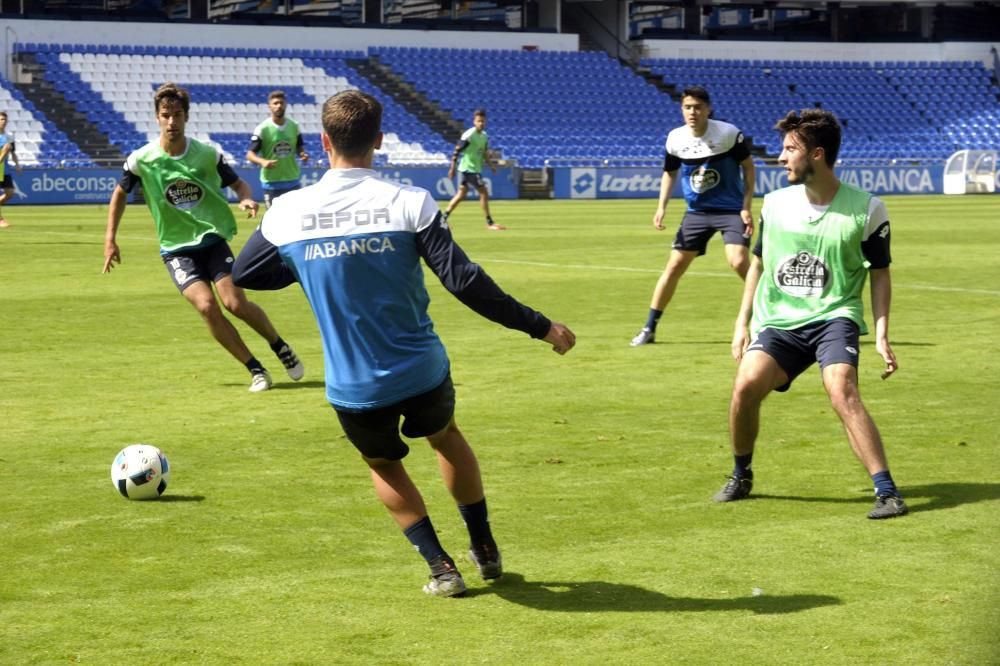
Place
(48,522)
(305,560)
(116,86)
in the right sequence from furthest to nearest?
(116,86) < (48,522) < (305,560)

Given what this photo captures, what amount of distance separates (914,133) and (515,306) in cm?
5840

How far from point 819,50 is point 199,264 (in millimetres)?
57942

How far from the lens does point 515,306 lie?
16.7ft

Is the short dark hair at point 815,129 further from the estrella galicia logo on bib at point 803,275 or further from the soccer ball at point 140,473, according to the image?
the soccer ball at point 140,473

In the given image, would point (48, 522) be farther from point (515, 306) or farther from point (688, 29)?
point (688, 29)

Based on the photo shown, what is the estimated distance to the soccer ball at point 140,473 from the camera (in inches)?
280

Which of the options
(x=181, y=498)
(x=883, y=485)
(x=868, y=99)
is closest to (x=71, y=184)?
(x=181, y=498)

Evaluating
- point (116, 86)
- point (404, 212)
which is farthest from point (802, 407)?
point (116, 86)

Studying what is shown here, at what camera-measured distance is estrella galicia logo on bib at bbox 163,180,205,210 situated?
35.4 feet

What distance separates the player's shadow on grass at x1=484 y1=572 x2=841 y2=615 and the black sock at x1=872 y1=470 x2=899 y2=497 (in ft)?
4.40

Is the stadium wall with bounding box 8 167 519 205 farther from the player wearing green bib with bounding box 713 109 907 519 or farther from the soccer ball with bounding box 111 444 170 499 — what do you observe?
the player wearing green bib with bounding box 713 109 907 519

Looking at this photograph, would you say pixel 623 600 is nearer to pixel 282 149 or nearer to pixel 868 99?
pixel 282 149

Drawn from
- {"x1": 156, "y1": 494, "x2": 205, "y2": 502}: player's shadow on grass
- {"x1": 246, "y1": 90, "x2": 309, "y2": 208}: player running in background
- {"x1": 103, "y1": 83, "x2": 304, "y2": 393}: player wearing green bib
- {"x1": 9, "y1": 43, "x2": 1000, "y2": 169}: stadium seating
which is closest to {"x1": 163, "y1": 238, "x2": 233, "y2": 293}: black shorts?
{"x1": 103, "y1": 83, "x2": 304, "y2": 393}: player wearing green bib

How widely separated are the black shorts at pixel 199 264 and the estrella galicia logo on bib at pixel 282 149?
1188 centimetres
